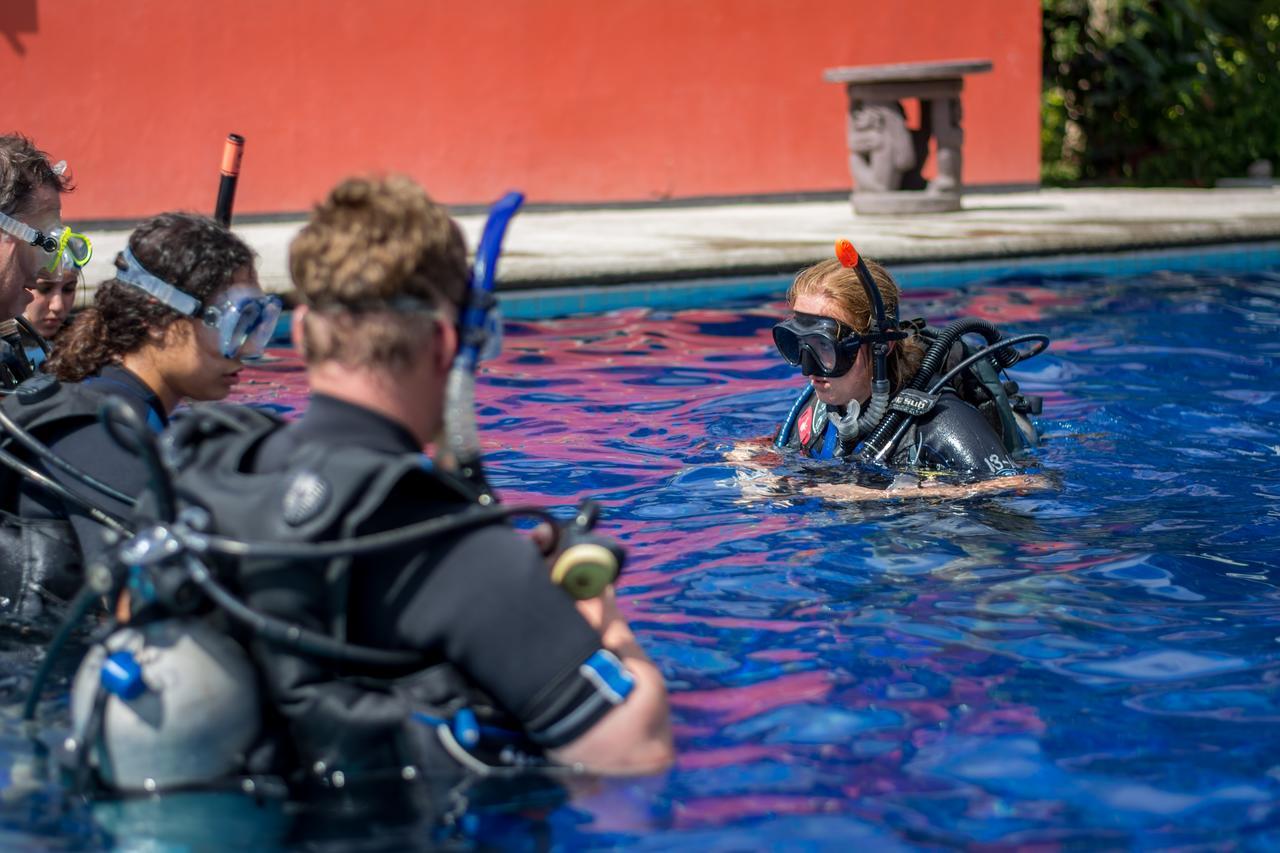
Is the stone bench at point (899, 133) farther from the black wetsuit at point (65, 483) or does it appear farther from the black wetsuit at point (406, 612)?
the black wetsuit at point (406, 612)

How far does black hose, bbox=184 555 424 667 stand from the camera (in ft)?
7.86

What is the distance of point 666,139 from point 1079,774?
12292 mm

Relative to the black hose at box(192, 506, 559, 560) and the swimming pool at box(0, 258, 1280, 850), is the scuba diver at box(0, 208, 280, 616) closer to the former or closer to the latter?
Answer: the swimming pool at box(0, 258, 1280, 850)

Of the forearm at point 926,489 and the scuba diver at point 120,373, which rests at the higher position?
the scuba diver at point 120,373

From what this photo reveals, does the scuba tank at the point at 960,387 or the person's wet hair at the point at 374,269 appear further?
the scuba tank at the point at 960,387

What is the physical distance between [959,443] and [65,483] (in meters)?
2.71

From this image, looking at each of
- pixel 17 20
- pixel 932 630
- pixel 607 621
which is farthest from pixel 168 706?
pixel 17 20

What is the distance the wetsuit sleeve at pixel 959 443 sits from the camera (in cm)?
486

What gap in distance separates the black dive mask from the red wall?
6892mm

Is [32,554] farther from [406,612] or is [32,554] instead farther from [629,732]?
[629,732]

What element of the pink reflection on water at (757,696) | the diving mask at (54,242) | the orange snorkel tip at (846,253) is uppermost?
the diving mask at (54,242)

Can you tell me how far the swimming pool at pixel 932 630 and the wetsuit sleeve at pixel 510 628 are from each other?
Result: 0.33m

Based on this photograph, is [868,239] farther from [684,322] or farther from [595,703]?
[595,703]

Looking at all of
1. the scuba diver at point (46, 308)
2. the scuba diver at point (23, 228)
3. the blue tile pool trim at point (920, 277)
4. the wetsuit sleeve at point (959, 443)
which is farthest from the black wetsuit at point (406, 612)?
the blue tile pool trim at point (920, 277)
